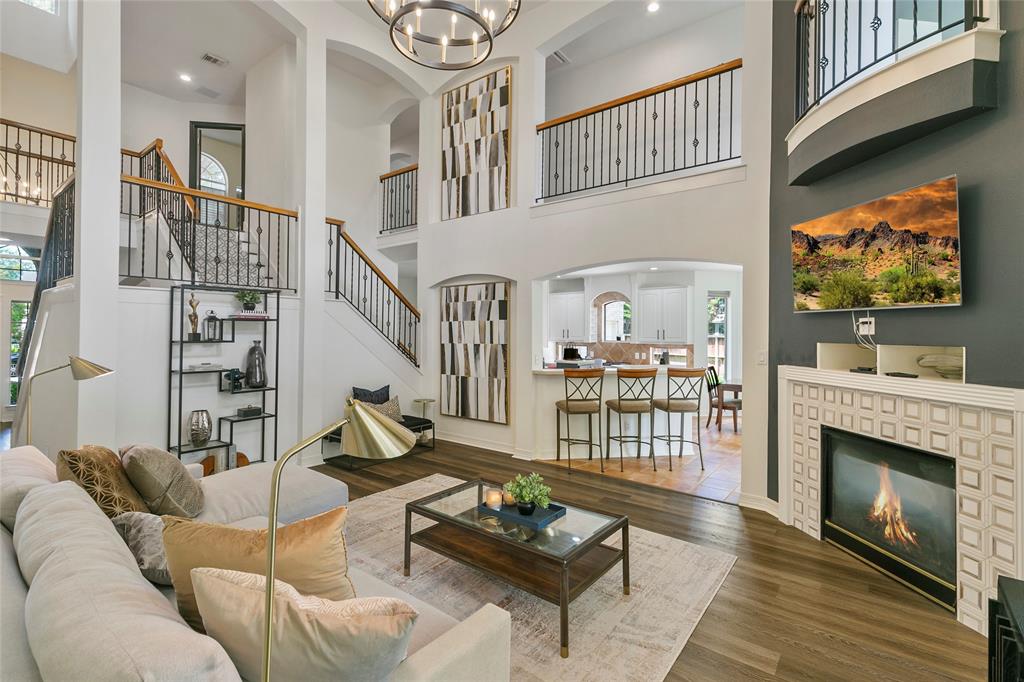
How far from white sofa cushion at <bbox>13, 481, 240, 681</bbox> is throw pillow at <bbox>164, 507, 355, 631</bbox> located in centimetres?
10

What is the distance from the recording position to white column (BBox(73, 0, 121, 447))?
384cm

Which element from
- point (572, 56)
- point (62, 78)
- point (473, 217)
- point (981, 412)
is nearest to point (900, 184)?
point (981, 412)

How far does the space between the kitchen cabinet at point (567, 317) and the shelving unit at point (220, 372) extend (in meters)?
6.63

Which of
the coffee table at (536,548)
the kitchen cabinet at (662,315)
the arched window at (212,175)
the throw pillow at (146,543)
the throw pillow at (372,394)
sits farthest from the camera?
the kitchen cabinet at (662,315)

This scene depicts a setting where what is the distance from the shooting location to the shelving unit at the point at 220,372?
4.36 m

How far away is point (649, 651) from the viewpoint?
7.30ft

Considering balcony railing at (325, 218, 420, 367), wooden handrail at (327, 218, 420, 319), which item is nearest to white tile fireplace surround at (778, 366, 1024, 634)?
balcony railing at (325, 218, 420, 367)

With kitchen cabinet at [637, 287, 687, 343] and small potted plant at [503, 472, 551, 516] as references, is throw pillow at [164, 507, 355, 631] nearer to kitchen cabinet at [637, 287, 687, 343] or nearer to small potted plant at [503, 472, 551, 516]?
small potted plant at [503, 472, 551, 516]

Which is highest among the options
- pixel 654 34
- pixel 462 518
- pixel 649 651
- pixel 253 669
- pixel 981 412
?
pixel 654 34

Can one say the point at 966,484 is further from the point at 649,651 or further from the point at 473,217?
the point at 473,217

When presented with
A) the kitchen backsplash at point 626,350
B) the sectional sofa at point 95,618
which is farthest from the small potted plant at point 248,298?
the kitchen backsplash at point 626,350

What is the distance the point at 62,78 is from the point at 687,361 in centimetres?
1167

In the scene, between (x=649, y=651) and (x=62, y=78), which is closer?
(x=649, y=651)

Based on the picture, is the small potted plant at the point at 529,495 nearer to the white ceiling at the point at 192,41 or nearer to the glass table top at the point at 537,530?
the glass table top at the point at 537,530
